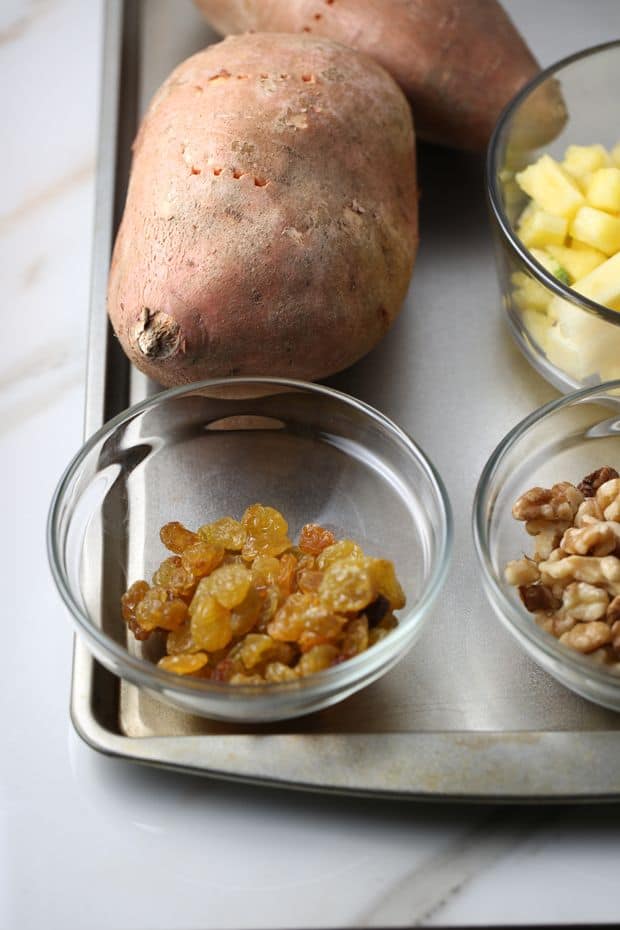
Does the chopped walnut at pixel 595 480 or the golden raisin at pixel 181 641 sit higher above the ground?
the golden raisin at pixel 181 641

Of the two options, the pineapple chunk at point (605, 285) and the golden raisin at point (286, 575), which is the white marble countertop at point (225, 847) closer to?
the golden raisin at point (286, 575)

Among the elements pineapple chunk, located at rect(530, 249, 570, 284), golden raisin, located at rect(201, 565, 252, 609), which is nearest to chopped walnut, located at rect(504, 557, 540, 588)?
golden raisin, located at rect(201, 565, 252, 609)

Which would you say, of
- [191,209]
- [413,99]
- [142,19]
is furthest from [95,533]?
[142,19]

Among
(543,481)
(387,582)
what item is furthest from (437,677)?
(543,481)

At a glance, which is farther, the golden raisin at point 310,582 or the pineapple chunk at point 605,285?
the pineapple chunk at point 605,285

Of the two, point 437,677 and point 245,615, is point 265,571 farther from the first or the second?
point 437,677

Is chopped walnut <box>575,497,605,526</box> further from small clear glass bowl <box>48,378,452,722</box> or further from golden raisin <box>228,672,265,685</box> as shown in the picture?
golden raisin <box>228,672,265,685</box>

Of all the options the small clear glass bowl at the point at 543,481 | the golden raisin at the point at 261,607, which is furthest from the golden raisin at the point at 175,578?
the small clear glass bowl at the point at 543,481
